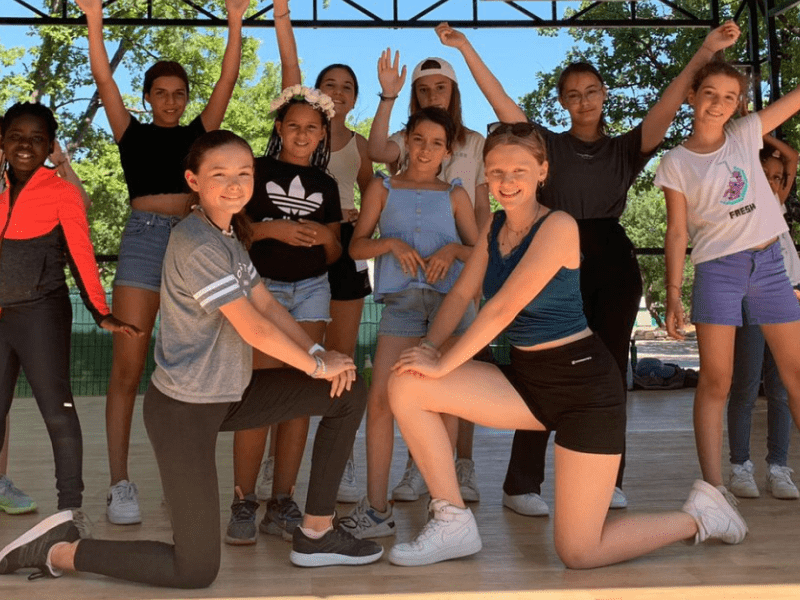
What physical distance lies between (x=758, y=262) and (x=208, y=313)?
1.92m

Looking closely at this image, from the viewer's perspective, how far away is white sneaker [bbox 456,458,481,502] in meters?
3.94

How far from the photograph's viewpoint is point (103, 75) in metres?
3.63

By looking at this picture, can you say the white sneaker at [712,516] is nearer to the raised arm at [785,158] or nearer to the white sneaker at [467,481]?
the white sneaker at [467,481]

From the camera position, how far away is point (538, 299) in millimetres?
3010

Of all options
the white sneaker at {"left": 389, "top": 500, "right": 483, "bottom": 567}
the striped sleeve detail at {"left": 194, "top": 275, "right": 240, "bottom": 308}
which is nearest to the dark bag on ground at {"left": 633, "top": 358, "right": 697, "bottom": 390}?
the white sneaker at {"left": 389, "top": 500, "right": 483, "bottom": 567}

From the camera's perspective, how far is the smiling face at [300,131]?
11.3ft

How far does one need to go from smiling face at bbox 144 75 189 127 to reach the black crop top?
5cm

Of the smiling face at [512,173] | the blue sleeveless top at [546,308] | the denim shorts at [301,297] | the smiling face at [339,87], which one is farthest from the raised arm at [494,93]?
the denim shorts at [301,297]

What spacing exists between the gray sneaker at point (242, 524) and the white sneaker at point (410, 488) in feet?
2.32

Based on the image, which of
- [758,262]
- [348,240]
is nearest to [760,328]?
[758,262]

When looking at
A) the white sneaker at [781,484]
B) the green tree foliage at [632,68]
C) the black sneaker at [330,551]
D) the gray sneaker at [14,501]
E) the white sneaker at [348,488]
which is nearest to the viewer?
the black sneaker at [330,551]

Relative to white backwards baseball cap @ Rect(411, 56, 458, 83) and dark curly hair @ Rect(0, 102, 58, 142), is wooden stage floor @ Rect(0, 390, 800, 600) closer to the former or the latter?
dark curly hair @ Rect(0, 102, 58, 142)

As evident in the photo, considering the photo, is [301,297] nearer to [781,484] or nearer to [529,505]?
[529,505]

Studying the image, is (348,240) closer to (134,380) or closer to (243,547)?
(134,380)
